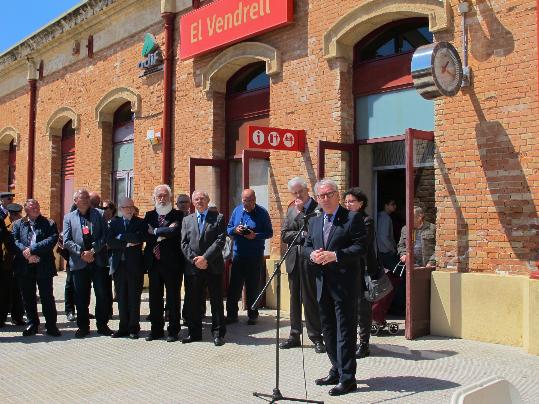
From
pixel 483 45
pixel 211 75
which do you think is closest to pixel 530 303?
pixel 483 45

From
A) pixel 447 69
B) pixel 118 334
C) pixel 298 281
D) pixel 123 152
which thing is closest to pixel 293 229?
pixel 298 281

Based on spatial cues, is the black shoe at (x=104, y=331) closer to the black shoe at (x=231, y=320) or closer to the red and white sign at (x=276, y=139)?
the black shoe at (x=231, y=320)

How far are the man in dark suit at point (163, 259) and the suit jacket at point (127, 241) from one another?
0.32 feet

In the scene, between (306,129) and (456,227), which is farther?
(306,129)

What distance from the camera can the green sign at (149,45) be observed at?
12641 millimetres

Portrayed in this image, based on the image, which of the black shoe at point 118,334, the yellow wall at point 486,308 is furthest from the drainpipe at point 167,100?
the yellow wall at point 486,308

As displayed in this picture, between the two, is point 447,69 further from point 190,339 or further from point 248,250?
point 190,339

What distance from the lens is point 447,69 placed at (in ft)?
23.3

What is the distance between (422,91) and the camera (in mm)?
7148

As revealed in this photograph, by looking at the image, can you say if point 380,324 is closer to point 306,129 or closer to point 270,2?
point 306,129

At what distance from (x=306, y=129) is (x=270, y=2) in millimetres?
2198

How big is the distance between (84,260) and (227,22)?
5.12 meters

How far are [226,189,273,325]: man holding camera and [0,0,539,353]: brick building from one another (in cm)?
106

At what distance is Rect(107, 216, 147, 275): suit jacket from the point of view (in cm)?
763
